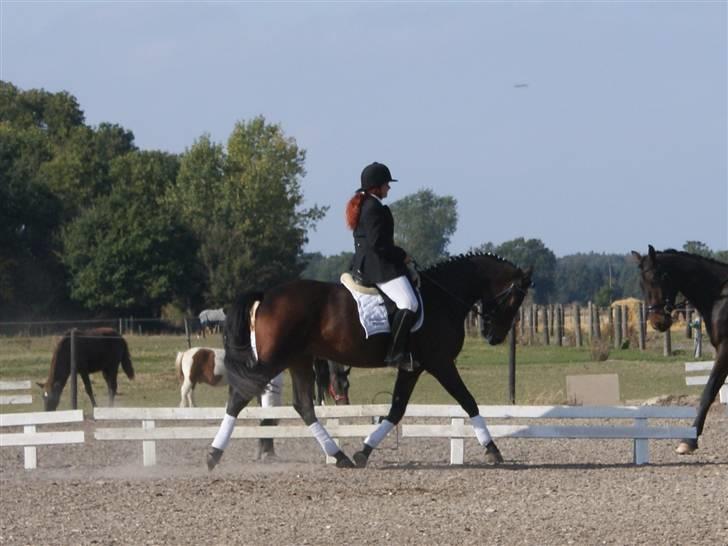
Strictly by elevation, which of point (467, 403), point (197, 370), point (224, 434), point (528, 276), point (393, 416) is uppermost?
point (528, 276)

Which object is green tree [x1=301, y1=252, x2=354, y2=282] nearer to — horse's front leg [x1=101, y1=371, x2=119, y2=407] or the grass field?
the grass field

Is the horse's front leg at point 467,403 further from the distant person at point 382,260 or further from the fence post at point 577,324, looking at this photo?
the fence post at point 577,324

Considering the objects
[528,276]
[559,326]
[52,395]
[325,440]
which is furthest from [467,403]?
[559,326]

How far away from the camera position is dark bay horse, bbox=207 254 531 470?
12.5 meters

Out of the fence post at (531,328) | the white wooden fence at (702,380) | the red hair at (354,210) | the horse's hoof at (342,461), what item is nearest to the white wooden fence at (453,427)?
the horse's hoof at (342,461)

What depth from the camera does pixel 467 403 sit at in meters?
12.7

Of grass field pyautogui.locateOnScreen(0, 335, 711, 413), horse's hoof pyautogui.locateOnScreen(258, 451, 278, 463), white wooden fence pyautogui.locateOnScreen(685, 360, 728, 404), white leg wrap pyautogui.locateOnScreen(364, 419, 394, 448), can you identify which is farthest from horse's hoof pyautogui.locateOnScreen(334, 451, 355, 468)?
white wooden fence pyautogui.locateOnScreen(685, 360, 728, 404)

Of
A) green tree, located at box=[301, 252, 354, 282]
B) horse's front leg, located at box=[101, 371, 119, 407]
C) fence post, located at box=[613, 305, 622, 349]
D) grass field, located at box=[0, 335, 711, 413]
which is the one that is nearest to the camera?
horse's front leg, located at box=[101, 371, 119, 407]

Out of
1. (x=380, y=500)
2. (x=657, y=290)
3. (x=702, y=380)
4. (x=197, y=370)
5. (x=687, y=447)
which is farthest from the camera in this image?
(x=197, y=370)

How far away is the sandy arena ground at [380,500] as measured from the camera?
28.9ft

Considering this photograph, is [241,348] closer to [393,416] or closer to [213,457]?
[213,457]

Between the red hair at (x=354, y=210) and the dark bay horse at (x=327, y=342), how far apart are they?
0.58m

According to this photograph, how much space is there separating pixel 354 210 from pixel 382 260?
56cm

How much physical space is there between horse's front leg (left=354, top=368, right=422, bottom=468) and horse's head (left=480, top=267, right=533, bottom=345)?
1.01 m
